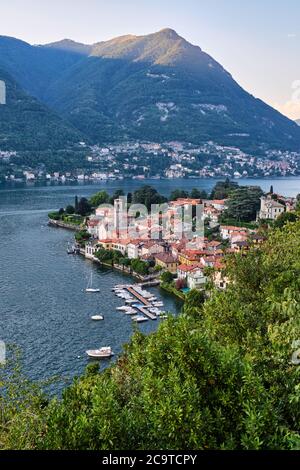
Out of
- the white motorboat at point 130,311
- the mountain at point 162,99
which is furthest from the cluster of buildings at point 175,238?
the mountain at point 162,99

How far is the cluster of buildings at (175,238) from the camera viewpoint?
54.9 ft

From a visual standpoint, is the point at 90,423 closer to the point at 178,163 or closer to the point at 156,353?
the point at 156,353

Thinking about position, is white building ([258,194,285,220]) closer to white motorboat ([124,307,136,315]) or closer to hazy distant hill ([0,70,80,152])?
white motorboat ([124,307,136,315])

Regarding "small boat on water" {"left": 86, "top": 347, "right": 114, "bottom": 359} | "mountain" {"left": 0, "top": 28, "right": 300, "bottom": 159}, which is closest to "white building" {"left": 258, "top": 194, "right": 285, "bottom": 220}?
"small boat on water" {"left": 86, "top": 347, "right": 114, "bottom": 359}

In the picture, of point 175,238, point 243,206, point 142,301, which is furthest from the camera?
point 243,206

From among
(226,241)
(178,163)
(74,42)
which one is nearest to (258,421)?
(226,241)

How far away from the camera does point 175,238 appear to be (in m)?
21.1

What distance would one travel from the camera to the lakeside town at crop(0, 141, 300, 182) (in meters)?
58.0

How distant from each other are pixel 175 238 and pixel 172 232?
1.32 meters

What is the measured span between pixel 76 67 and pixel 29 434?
405 feet

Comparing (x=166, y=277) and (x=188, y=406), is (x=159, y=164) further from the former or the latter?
(x=188, y=406)

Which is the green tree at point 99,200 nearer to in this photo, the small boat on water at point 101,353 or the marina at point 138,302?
the marina at point 138,302

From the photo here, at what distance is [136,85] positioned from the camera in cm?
9775

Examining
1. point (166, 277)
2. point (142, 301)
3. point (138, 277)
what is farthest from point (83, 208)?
point (142, 301)
